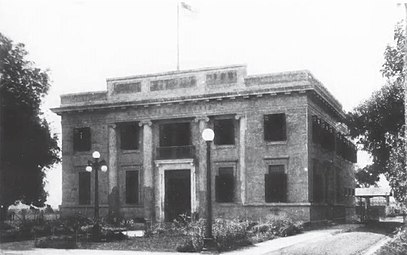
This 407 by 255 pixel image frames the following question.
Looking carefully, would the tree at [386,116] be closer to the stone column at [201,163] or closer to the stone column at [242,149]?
the stone column at [242,149]

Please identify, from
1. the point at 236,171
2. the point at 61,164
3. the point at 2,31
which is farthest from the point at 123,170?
the point at 2,31

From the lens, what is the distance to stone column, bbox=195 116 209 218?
2633 cm

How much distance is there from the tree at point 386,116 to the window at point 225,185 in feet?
22.1

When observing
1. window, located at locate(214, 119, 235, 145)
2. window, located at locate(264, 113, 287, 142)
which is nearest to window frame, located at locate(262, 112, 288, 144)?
window, located at locate(264, 113, 287, 142)

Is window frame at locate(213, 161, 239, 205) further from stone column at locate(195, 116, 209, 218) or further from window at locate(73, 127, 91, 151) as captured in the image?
window at locate(73, 127, 91, 151)

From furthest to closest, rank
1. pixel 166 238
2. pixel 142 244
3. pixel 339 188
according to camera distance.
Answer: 1. pixel 339 188
2. pixel 166 238
3. pixel 142 244

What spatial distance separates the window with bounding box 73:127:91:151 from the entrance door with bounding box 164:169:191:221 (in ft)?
16.0

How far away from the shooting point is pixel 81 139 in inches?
1139

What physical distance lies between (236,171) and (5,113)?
40.2 feet

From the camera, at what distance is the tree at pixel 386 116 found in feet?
55.1

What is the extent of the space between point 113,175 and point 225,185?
6.33m

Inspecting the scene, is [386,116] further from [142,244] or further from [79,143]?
[79,143]

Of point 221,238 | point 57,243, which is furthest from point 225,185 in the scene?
point 57,243

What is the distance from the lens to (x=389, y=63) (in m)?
17.3
